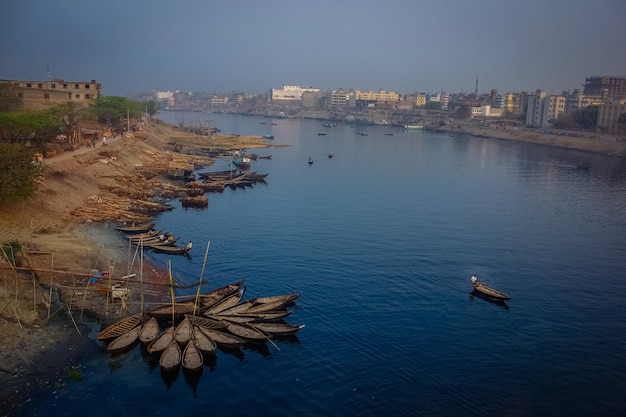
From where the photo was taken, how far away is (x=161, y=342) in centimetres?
1636

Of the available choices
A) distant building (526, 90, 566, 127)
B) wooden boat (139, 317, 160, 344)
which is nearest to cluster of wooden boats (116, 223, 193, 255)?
wooden boat (139, 317, 160, 344)

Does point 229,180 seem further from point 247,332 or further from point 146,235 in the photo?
point 247,332

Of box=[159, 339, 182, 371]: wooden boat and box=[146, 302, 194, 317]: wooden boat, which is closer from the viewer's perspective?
box=[159, 339, 182, 371]: wooden boat

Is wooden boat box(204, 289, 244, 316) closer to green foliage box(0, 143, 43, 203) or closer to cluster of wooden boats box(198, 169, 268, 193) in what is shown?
green foliage box(0, 143, 43, 203)

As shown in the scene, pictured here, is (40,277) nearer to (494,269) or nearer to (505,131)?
(494,269)

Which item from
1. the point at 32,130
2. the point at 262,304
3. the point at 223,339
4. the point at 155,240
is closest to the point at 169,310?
the point at 223,339

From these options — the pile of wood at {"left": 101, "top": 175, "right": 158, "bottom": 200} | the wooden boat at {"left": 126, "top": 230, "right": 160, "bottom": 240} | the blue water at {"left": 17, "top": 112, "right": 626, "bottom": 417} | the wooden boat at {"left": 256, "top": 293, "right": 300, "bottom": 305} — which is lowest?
the blue water at {"left": 17, "top": 112, "right": 626, "bottom": 417}

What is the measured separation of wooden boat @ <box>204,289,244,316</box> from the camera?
18.7 meters

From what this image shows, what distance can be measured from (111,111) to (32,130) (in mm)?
24507

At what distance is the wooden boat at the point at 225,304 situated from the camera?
18697 mm

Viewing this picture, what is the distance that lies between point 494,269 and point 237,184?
84.3 feet

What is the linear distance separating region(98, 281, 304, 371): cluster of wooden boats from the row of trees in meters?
11.5

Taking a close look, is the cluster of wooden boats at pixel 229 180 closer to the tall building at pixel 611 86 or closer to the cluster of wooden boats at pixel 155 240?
the cluster of wooden boats at pixel 155 240

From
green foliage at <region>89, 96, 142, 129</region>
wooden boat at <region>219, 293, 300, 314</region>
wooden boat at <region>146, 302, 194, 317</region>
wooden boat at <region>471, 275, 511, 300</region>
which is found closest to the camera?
wooden boat at <region>146, 302, 194, 317</region>
